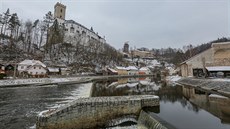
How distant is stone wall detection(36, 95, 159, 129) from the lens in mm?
8523

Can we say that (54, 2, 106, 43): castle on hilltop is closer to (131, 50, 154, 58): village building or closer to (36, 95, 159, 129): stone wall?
(131, 50, 154, 58): village building

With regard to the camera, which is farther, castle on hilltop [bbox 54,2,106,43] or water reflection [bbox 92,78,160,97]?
castle on hilltop [bbox 54,2,106,43]

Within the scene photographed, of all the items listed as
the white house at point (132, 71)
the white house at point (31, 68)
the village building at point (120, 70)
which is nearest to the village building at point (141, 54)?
the white house at point (132, 71)

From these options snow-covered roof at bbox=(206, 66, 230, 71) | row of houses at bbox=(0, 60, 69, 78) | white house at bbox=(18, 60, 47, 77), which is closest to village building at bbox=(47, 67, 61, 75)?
row of houses at bbox=(0, 60, 69, 78)

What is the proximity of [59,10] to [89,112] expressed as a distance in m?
83.8

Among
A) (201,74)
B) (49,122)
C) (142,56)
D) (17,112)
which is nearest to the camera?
(49,122)

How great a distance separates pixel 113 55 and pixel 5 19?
5251cm

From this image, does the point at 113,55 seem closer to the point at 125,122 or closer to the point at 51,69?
the point at 51,69

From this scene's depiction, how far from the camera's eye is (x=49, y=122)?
8.41 meters

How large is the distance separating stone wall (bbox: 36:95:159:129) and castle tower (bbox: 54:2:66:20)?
82.3m

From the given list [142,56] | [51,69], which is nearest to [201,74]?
[51,69]

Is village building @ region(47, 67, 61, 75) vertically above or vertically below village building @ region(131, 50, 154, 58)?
below

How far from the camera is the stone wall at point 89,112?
28.0 ft

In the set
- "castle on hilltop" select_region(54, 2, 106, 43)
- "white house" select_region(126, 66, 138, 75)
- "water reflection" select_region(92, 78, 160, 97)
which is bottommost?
"water reflection" select_region(92, 78, 160, 97)
